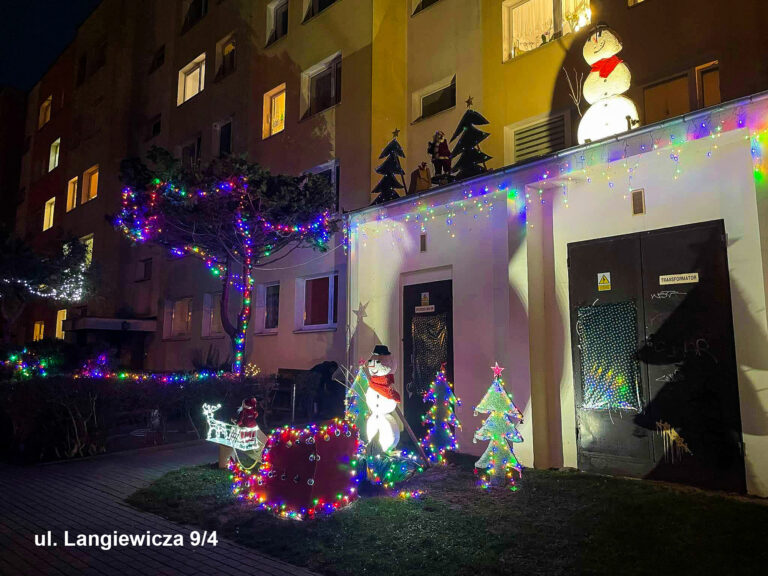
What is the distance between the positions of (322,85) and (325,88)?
0.68 feet

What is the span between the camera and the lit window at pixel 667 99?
9.56 metres

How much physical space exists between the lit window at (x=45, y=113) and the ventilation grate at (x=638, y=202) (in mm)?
34263

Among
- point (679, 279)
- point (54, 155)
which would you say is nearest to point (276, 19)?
point (679, 279)

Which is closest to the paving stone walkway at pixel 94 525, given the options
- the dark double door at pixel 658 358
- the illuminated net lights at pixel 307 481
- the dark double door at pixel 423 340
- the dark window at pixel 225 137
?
the illuminated net lights at pixel 307 481

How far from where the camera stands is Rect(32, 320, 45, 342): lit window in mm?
29444

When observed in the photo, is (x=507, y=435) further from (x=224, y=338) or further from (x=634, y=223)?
(x=224, y=338)

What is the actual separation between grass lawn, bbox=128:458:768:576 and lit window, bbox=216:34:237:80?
1625cm

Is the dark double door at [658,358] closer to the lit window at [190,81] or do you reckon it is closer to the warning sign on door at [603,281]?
the warning sign on door at [603,281]

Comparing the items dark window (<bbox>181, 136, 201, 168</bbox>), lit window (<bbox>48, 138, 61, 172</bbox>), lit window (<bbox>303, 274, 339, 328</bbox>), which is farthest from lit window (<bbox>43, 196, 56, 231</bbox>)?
lit window (<bbox>303, 274, 339, 328</bbox>)

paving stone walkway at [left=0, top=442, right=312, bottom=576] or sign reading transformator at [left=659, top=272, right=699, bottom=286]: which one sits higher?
sign reading transformator at [left=659, top=272, right=699, bottom=286]

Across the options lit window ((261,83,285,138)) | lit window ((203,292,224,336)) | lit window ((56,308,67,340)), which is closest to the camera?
lit window ((261,83,285,138))

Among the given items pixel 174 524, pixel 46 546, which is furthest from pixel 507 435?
pixel 46 546

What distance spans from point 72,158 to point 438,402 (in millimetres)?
26499

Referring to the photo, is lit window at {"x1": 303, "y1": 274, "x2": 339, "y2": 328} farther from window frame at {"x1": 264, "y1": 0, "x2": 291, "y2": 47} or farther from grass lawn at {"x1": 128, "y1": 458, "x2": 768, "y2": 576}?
window frame at {"x1": 264, "y1": 0, "x2": 291, "y2": 47}
